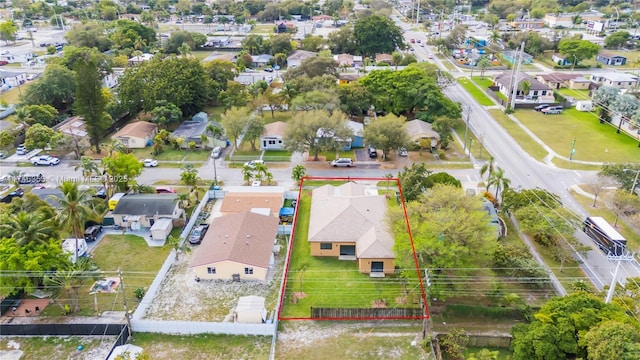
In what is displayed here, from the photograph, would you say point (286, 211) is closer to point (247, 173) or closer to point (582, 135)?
point (247, 173)

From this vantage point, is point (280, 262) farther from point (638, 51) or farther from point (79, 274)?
point (638, 51)

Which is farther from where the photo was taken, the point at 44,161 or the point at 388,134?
the point at 44,161

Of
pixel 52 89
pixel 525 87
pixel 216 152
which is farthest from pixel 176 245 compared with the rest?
pixel 525 87

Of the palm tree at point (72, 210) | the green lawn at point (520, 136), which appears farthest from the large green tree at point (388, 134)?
the palm tree at point (72, 210)

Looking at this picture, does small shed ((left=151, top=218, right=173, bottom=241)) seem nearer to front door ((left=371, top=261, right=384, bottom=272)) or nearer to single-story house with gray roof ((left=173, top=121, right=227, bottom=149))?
front door ((left=371, top=261, right=384, bottom=272))

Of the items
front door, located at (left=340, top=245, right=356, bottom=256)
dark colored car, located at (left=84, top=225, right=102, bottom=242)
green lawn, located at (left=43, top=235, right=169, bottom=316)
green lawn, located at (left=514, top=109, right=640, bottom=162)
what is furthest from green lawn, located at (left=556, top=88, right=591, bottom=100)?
dark colored car, located at (left=84, top=225, right=102, bottom=242)
